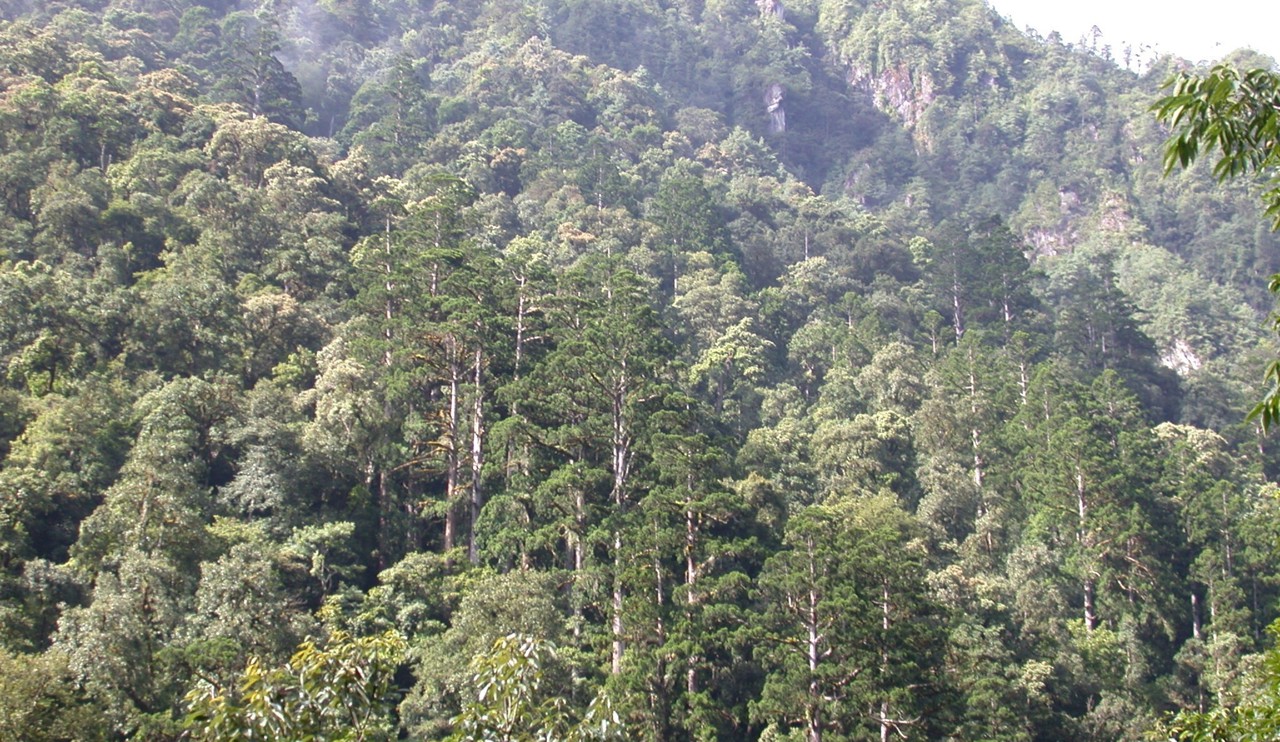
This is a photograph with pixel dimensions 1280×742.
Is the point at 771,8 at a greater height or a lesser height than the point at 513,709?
greater

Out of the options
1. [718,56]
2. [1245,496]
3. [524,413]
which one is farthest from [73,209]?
[718,56]

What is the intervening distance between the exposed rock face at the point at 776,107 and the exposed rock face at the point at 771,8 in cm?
1435

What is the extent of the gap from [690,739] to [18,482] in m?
15.6

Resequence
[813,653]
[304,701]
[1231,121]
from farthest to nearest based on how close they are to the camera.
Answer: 1. [813,653]
2. [304,701]
3. [1231,121]

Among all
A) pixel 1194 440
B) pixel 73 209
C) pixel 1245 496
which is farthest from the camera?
pixel 1194 440

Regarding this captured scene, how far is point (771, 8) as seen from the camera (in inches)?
4208

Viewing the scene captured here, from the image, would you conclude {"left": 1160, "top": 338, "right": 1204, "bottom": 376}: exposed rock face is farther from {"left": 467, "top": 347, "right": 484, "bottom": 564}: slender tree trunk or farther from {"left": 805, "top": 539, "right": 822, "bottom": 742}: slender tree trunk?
{"left": 467, "top": 347, "right": 484, "bottom": 564}: slender tree trunk

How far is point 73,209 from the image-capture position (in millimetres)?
34312

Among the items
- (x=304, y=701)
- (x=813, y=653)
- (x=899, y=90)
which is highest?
(x=899, y=90)

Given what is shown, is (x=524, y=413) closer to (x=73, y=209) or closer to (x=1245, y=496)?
(x=73, y=209)

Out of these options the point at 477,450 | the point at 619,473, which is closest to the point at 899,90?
the point at 619,473

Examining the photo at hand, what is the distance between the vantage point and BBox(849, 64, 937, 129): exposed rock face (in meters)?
96.9

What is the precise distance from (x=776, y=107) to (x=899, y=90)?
12.9m

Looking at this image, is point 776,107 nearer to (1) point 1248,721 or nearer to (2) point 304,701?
(1) point 1248,721
